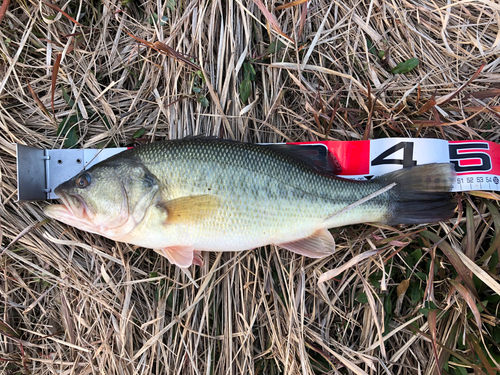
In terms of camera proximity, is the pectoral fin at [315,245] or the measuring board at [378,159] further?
the measuring board at [378,159]

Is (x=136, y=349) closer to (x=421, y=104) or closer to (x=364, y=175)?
(x=364, y=175)

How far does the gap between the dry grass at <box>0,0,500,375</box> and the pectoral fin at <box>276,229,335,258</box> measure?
22 centimetres

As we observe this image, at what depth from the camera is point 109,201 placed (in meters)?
2.14

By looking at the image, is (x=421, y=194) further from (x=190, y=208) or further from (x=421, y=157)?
(x=190, y=208)

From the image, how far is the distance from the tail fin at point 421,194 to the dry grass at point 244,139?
0.83 feet

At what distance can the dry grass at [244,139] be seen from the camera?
2479 millimetres

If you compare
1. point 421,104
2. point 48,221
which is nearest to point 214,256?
point 48,221

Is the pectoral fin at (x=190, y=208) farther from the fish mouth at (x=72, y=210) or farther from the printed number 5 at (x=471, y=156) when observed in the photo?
the printed number 5 at (x=471, y=156)

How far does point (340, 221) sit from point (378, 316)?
3.11ft

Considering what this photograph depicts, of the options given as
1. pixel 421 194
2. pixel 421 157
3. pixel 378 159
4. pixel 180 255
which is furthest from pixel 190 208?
pixel 421 157

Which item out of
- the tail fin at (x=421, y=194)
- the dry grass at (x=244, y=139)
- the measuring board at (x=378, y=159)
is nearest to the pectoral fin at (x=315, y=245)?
the dry grass at (x=244, y=139)

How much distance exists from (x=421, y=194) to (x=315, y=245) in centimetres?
95

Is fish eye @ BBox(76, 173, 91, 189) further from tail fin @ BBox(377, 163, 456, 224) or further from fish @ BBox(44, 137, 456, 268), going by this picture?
tail fin @ BBox(377, 163, 456, 224)

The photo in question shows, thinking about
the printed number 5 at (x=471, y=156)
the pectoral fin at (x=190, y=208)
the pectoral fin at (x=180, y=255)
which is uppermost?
the printed number 5 at (x=471, y=156)
